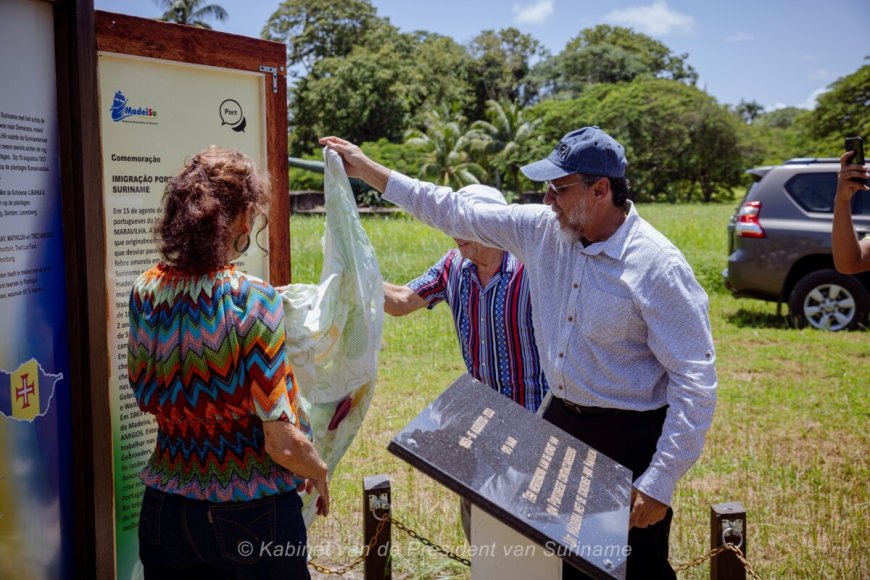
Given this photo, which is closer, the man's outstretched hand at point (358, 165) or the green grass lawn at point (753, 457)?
the man's outstretched hand at point (358, 165)

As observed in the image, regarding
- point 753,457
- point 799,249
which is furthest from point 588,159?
point 799,249

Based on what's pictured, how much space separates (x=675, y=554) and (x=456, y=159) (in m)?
38.1

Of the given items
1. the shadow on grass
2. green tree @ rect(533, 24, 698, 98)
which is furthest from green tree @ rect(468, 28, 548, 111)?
the shadow on grass

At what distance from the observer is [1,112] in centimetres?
221

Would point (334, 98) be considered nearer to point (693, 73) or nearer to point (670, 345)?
point (693, 73)

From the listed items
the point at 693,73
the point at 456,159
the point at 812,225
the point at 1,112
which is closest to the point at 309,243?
the point at 812,225

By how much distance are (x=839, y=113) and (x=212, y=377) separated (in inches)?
1852

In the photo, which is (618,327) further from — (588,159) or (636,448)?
(588,159)

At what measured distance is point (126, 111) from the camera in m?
2.76

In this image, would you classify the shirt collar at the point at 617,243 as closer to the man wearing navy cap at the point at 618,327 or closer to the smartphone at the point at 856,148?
the man wearing navy cap at the point at 618,327

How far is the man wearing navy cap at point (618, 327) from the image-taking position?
2541 mm

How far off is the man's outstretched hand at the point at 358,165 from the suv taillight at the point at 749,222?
26.4 ft

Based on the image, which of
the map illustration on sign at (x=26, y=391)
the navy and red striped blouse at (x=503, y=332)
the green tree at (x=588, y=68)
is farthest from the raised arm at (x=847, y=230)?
the green tree at (x=588, y=68)

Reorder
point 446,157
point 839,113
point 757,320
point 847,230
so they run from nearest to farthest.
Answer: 1. point 847,230
2. point 757,320
3. point 446,157
4. point 839,113
